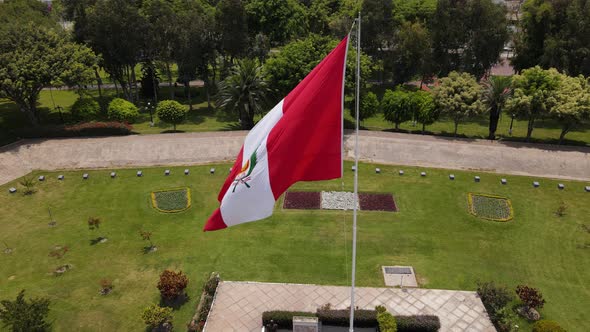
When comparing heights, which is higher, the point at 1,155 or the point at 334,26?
the point at 334,26

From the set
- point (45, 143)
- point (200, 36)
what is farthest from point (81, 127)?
point (200, 36)

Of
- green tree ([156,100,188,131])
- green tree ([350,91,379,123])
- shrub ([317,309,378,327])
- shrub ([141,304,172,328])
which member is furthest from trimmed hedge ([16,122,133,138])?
shrub ([317,309,378,327])

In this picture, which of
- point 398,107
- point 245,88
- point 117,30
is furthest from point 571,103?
point 117,30

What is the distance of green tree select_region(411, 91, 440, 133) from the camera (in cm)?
4628

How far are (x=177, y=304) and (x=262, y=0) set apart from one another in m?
61.0

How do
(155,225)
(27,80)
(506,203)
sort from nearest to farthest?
(155,225), (506,203), (27,80)

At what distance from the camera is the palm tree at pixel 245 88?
4794cm

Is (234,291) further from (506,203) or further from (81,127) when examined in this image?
(81,127)

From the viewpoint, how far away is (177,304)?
84.7ft

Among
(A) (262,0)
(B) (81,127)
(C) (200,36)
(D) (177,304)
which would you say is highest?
(A) (262,0)

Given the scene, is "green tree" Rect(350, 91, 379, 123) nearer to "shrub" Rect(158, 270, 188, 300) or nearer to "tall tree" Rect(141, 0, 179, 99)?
"tall tree" Rect(141, 0, 179, 99)

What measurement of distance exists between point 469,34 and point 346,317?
177 feet

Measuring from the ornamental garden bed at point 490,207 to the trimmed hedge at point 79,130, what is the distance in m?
38.1

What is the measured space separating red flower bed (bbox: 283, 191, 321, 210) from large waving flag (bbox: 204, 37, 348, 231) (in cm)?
1956
